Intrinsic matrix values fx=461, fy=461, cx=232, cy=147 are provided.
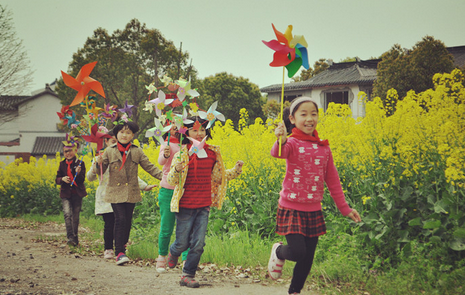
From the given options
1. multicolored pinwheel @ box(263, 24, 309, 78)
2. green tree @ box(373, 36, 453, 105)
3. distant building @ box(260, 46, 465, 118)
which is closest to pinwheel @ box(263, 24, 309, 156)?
multicolored pinwheel @ box(263, 24, 309, 78)

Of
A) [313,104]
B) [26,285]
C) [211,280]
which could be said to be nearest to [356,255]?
[211,280]

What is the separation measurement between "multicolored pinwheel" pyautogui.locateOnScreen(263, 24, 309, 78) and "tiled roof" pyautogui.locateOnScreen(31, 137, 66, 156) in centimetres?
3819

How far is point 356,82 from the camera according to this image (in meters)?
29.3

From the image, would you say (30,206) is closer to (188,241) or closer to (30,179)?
(30,179)

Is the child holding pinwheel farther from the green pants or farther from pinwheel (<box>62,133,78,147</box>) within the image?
the green pants

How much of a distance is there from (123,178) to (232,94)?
107 feet

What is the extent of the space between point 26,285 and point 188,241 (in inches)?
69.2

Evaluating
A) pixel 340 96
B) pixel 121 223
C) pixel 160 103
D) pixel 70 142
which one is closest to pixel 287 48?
pixel 160 103

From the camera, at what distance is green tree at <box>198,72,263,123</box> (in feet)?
126

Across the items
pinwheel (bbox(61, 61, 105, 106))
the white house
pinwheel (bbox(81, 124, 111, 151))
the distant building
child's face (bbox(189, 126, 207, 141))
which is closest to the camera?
child's face (bbox(189, 126, 207, 141))

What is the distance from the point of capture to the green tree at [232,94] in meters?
38.4

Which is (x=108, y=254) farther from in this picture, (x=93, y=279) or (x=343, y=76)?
(x=343, y=76)

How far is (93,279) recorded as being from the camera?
5254 millimetres

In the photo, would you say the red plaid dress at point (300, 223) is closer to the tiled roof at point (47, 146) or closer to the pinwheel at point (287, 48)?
the pinwheel at point (287, 48)
